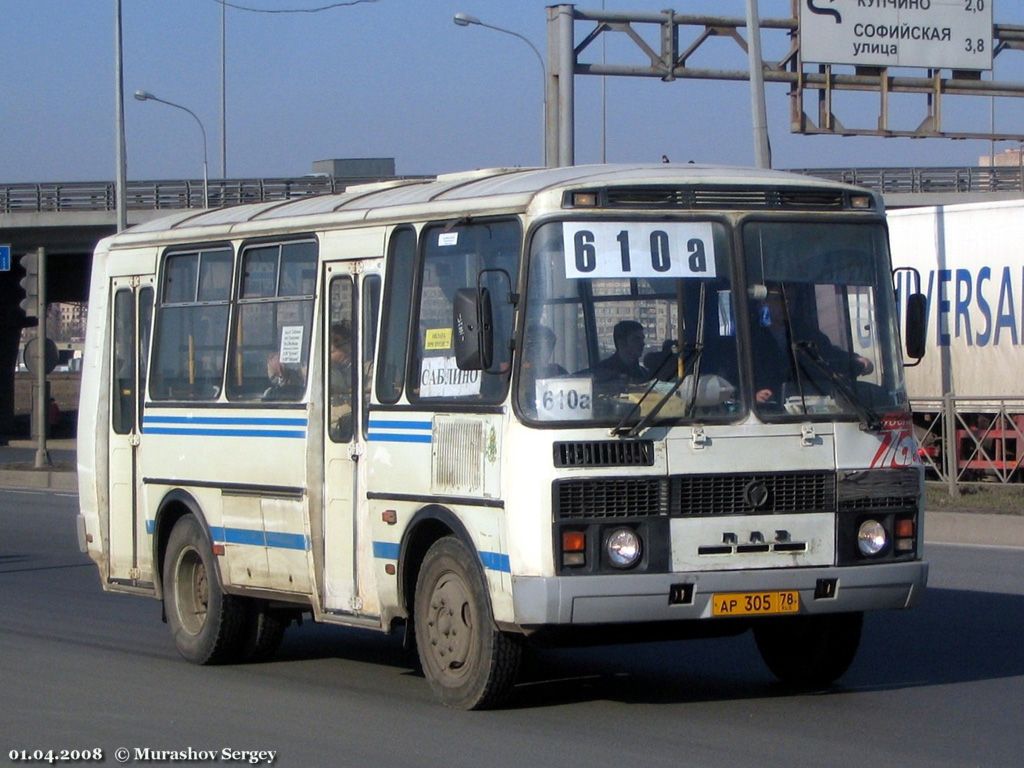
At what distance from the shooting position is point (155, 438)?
11.5 metres

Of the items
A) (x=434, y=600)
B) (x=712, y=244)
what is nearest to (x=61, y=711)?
(x=434, y=600)

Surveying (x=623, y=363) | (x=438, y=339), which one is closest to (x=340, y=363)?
(x=438, y=339)

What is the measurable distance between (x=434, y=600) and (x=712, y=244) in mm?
2286

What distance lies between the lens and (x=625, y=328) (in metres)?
8.38

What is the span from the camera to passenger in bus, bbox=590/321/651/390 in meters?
8.34

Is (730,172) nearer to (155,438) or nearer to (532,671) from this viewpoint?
(532,671)

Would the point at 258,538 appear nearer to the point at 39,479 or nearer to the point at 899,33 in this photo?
the point at 899,33

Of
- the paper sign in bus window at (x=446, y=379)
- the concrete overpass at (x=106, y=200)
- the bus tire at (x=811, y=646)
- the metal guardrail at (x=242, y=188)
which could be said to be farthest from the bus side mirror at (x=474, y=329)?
the metal guardrail at (x=242, y=188)

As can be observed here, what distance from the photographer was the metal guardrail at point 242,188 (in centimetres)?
5328

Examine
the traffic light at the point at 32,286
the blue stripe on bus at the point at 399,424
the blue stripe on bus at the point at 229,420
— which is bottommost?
the blue stripe on bus at the point at 229,420

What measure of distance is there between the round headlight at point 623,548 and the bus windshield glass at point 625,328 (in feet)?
1.68

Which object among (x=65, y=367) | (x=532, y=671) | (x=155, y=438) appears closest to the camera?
(x=532, y=671)

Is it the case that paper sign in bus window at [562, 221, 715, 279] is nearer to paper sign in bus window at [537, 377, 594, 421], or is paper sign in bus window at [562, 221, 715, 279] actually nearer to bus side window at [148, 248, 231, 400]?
paper sign in bus window at [537, 377, 594, 421]

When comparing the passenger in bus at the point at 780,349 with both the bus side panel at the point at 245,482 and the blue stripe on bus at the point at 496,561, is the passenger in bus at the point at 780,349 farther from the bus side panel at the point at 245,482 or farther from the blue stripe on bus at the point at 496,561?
the bus side panel at the point at 245,482
